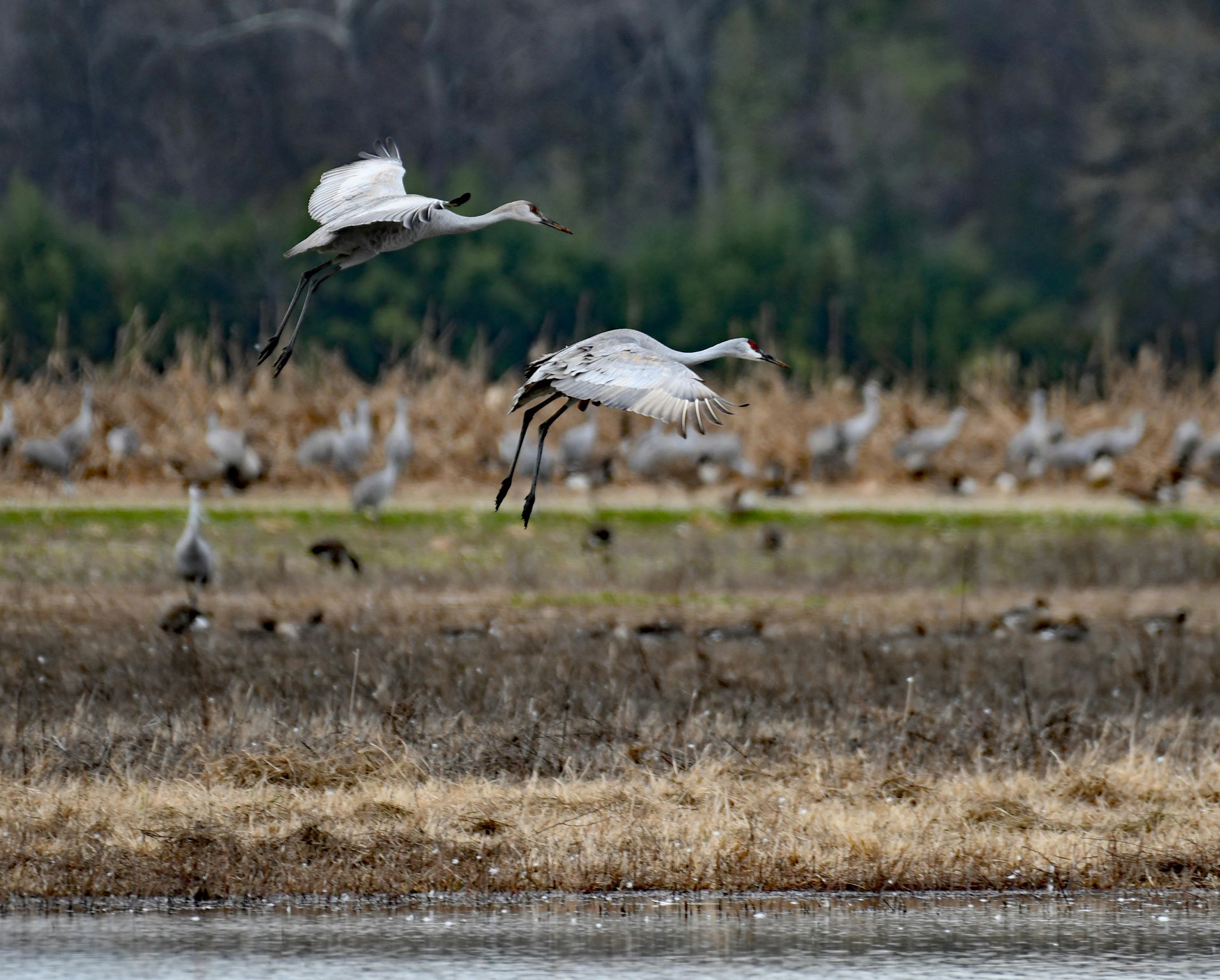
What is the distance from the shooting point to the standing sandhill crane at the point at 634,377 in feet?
24.3

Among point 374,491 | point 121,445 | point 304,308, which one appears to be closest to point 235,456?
point 121,445

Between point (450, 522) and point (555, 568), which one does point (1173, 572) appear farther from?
point (450, 522)

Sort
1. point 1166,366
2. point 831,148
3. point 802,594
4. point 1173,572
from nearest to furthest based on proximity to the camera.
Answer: point 802,594
point 1173,572
point 1166,366
point 831,148

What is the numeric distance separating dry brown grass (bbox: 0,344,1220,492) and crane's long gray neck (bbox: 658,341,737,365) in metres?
14.8

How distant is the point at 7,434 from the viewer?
22.2m

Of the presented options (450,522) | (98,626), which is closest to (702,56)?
(450,522)

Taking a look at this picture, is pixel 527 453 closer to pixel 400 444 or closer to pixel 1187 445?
pixel 400 444

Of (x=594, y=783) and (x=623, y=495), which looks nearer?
(x=594, y=783)

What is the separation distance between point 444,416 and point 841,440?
4498mm

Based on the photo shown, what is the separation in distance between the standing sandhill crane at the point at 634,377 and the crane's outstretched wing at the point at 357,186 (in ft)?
2.92

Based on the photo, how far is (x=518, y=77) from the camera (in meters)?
44.5

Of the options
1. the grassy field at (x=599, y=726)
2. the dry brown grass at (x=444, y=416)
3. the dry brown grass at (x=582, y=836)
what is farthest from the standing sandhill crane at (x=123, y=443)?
the dry brown grass at (x=582, y=836)

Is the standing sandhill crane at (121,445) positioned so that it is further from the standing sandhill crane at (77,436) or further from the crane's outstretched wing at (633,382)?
the crane's outstretched wing at (633,382)

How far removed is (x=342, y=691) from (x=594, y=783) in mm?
2327
